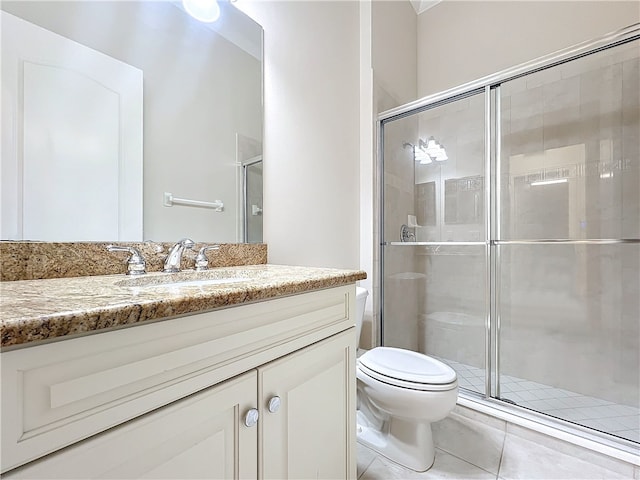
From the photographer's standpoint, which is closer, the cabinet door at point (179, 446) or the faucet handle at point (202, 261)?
the cabinet door at point (179, 446)

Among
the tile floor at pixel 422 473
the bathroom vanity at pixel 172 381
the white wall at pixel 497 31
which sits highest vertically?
the white wall at pixel 497 31

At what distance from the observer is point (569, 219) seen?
1.83 m

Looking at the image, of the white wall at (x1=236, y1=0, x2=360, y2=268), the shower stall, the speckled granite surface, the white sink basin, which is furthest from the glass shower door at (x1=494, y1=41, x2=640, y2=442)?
the speckled granite surface

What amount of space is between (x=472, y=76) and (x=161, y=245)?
7.62ft

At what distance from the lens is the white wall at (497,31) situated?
5.73 feet

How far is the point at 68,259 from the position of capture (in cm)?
84

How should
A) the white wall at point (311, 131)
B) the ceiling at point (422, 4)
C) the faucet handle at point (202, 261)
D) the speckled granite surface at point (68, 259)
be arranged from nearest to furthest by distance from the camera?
the speckled granite surface at point (68, 259)
the faucet handle at point (202, 261)
the white wall at point (311, 131)
the ceiling at point (422, 4)

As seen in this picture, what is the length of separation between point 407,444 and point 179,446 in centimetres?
107

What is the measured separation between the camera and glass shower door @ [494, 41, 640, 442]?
1648 millimetres

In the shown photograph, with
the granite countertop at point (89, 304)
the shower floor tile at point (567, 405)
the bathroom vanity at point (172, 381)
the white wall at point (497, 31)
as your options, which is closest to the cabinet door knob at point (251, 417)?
the bathroom vanity at point (172, 381)

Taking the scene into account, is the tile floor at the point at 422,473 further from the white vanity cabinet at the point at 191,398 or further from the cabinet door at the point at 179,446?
the cabinet door at the point at 179,446

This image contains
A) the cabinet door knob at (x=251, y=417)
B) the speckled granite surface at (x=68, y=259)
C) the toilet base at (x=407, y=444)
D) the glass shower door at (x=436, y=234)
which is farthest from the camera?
the glass shower door at (x=436, y=234)

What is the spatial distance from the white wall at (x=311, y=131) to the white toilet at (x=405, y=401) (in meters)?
0.61

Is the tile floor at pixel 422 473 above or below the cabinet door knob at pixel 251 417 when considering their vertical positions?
below
